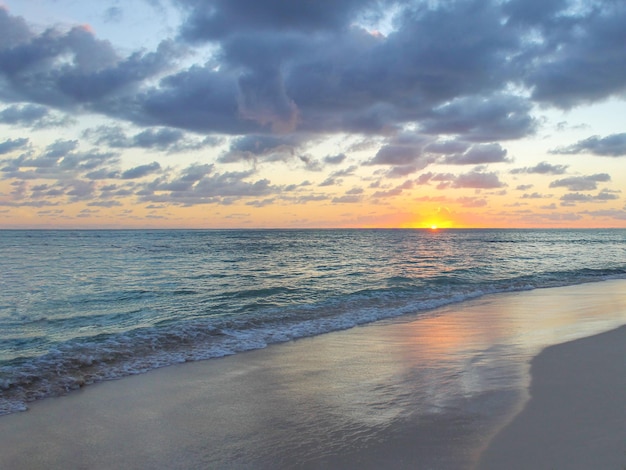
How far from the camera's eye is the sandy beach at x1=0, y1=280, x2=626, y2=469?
5023 mm

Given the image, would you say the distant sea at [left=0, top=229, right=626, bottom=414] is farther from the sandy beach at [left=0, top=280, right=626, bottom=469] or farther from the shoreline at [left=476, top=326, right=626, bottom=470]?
the shoreline at [left=476, top=326, right=626, bottom=470]

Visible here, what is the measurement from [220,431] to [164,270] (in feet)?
83.3

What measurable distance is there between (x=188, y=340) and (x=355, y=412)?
21.2 ft

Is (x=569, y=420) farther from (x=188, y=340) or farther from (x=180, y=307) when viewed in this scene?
(x=180, y=307)

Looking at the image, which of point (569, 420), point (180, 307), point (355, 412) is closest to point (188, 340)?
point (180, 307)

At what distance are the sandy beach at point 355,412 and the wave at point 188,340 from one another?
29.7 inches

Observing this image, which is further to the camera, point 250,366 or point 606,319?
point 606,319

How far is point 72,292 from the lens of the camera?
20.0 metres

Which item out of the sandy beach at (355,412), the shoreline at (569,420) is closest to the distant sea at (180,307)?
the sandy beach at (355,412)

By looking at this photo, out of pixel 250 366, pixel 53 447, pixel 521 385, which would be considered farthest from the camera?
pixel 250 366

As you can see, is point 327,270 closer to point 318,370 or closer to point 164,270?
Answer: point 164,270

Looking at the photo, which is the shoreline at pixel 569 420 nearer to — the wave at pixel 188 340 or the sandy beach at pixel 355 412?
the sandy beach at pixel 355 412

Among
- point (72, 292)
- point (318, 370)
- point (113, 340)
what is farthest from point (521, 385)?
point (72, 292)

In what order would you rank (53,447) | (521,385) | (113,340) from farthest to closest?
(113,340), (521,385), (53,447)
